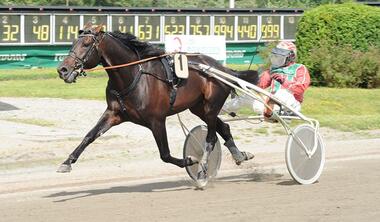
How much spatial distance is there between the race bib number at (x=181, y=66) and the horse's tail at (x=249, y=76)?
3.52 ft

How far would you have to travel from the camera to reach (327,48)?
20.2 meters

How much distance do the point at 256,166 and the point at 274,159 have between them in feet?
2.60

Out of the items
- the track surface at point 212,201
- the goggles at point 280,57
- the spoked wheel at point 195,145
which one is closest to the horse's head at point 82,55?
the track surface at point 212,201

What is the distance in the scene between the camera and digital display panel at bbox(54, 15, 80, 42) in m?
26.9

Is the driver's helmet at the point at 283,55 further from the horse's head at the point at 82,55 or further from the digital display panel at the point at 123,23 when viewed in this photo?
the digital display panel at the point at 123,23

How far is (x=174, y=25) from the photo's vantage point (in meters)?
29.0

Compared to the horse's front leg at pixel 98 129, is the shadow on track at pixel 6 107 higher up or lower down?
lower down

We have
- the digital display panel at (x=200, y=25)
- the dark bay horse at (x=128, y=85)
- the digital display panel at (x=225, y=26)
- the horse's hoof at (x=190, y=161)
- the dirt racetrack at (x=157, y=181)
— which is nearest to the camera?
the dirt racetrack at (x=157, y=181)

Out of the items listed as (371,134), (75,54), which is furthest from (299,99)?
(371,134)

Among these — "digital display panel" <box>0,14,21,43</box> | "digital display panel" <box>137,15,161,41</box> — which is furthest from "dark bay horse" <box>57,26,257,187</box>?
"digital display panel" <box>137,15,161,41</box>

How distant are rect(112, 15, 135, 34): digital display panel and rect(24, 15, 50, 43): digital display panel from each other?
2.24 m

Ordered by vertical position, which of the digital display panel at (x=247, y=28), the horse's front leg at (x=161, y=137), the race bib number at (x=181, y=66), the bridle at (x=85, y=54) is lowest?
the digital display panel at (x=247, y=28)

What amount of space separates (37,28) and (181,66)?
18815 millimetres

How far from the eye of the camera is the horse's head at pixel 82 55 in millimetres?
7820
